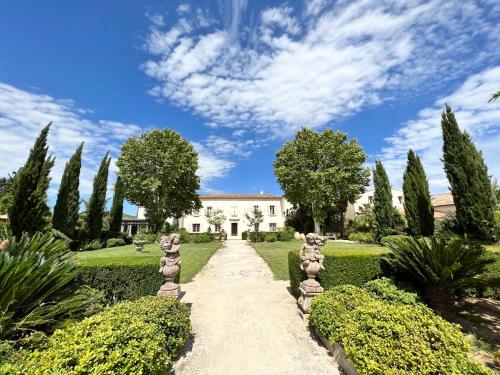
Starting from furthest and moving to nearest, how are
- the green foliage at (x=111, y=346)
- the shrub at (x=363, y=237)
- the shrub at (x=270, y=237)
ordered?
1. the shrub at (x=270, y=237)
2. the shrub at (x=363, y=237)
3. the green foliage at (x=111, y=346)

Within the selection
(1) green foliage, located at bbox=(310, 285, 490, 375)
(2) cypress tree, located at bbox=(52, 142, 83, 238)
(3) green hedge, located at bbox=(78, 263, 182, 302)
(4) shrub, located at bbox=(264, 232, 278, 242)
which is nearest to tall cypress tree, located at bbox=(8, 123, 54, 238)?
(2) cypress tree, located at bbox=(52, 142, 83, 238)

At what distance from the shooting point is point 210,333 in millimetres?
5027

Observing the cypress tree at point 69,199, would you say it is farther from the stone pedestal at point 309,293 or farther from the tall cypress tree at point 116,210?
the stone pedestal at point 309,293

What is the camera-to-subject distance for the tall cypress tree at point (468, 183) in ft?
34.2

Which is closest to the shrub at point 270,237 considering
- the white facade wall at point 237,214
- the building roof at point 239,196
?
the white facade wall at point 237,214

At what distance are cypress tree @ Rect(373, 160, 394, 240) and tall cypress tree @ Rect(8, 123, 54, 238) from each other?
22.7 metres

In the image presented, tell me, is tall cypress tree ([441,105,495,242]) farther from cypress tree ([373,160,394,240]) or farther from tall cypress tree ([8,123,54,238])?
tall cypress tree ([8,123,54,238])

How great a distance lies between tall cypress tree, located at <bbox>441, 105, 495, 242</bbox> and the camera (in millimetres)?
10438

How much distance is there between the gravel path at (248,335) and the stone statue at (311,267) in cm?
49

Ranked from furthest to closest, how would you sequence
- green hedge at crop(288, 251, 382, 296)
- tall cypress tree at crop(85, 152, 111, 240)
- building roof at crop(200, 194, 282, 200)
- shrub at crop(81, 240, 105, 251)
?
building roof at crop(200, 194, 282, 200)
tall cypress tree at crop(85, 152, 111, 240)
shrub at crop(81, 240, 105, 251)
green hedge at crop(288, 251, 382, 296)

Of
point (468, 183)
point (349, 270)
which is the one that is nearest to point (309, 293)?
point (349, 270)

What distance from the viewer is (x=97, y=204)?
871 inches

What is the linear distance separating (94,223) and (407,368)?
24360 mm

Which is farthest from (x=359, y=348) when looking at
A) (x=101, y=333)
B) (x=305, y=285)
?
(x=101, y=333)
